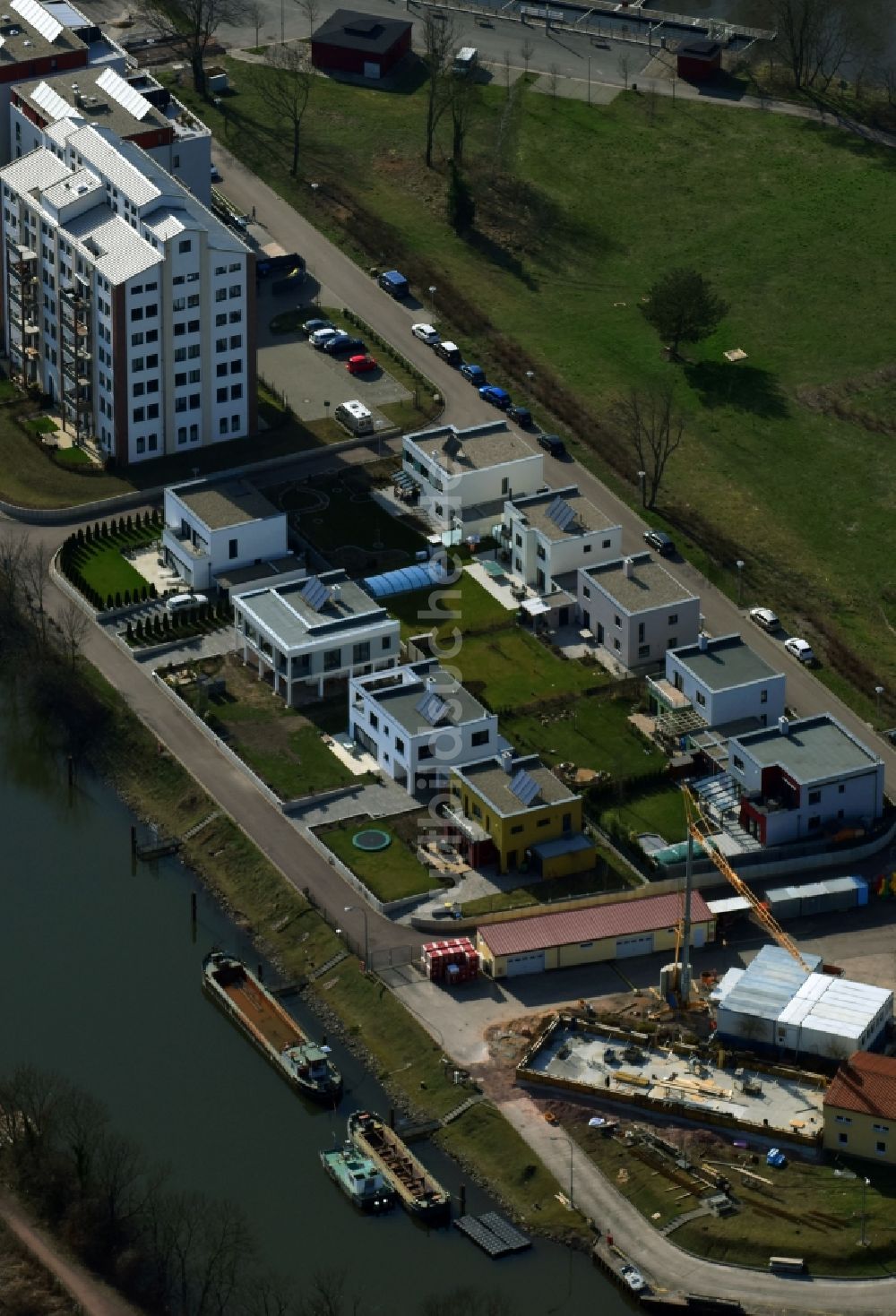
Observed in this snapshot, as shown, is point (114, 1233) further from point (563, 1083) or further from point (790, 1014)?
point (790, 1014)

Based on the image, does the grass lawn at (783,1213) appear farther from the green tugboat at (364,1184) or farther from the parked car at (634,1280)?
the green tugboat at (364,1184)

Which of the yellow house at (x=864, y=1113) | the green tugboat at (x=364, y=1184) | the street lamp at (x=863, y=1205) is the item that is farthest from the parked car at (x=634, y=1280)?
the yellow house at (x=864, y=1113)

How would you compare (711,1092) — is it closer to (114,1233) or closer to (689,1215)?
(689,1215)

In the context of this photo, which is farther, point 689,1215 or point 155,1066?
point 155,1066

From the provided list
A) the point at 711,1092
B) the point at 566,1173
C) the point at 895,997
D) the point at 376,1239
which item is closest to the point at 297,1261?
the point at 376,1239

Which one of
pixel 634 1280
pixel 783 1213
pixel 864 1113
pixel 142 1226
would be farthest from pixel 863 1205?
pixel 142 1226

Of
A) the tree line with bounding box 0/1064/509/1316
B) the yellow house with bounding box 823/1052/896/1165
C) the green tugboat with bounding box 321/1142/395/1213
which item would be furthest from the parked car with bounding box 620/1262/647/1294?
the yellow house with bounding box 823/1052/896/1165
